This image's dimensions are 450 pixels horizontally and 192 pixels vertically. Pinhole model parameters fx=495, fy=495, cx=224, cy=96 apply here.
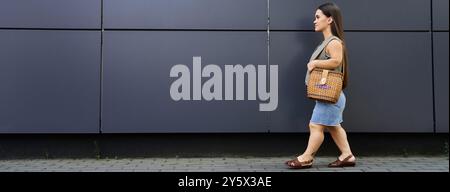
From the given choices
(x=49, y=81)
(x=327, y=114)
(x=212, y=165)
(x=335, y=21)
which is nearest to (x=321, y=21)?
(x=335, y=21)

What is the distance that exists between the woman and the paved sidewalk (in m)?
0.14

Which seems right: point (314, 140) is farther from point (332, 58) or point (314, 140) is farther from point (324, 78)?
point (332, 58)

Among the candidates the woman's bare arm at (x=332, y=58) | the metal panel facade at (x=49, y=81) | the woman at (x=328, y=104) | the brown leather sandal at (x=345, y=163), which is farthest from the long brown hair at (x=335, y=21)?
the metal panel facade at (x=49, y=81)

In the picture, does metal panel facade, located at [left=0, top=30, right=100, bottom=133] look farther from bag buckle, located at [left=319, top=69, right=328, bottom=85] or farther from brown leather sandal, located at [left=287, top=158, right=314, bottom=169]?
bag buckle, located at [left=319, top=69, right=328, bottom=85]

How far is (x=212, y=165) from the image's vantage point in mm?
5676

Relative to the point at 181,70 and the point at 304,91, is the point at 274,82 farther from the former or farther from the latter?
the point at 181,70

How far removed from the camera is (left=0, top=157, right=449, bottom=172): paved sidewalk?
5.41 metres

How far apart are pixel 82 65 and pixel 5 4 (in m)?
1.20

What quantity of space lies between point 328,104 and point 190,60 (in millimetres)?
1797

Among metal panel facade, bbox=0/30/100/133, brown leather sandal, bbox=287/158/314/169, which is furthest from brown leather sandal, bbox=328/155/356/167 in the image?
metal panel facade, bbox=0/30/100/133

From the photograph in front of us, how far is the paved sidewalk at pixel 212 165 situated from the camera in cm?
541

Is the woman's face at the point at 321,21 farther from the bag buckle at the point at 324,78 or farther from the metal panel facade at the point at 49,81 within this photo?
the metal panel facade at the point at 49,81

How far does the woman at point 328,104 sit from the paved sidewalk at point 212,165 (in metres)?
0.14
